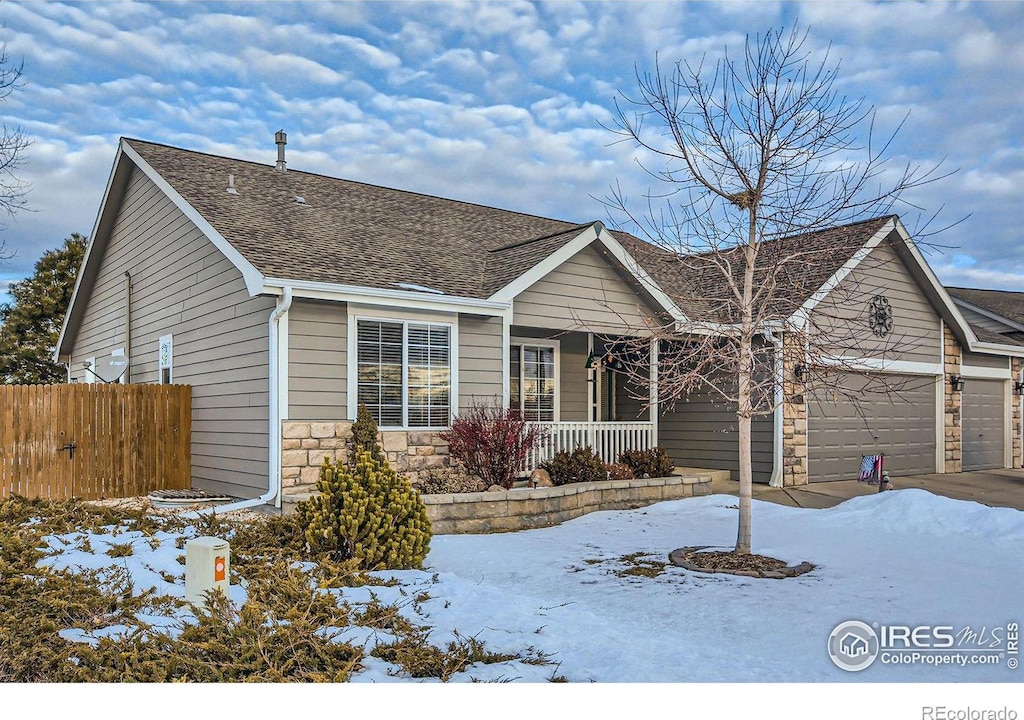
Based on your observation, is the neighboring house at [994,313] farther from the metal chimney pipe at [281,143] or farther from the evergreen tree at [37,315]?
the evergreen tree at [37,315]

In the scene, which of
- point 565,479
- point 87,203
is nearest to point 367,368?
point 565,479

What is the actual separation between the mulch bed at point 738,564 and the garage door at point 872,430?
6.63 meters

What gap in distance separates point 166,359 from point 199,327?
1.61 meters

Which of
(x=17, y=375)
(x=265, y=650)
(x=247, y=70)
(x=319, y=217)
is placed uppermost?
(x=247, y=70)

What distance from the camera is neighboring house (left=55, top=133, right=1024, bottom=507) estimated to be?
10398 millimetres

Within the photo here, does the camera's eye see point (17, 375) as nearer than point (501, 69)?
No

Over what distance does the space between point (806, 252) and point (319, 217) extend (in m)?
8.15

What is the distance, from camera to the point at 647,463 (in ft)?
42.8

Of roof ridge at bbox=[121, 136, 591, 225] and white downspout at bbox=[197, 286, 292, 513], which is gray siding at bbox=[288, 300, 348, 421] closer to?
white downspout at bbox=[197, 286, 292, 513]

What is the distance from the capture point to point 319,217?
13086 mm

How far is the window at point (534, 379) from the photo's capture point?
14.6 m

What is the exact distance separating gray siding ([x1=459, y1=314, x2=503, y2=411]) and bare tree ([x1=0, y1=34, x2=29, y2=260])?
25.3 ft

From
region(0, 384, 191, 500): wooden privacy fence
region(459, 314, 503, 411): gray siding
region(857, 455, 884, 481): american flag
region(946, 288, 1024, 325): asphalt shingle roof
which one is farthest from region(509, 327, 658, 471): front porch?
region(946, 288, 1024, 325): asphalt shingle roof

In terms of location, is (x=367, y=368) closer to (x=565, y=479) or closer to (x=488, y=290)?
(x=488, y=290)
